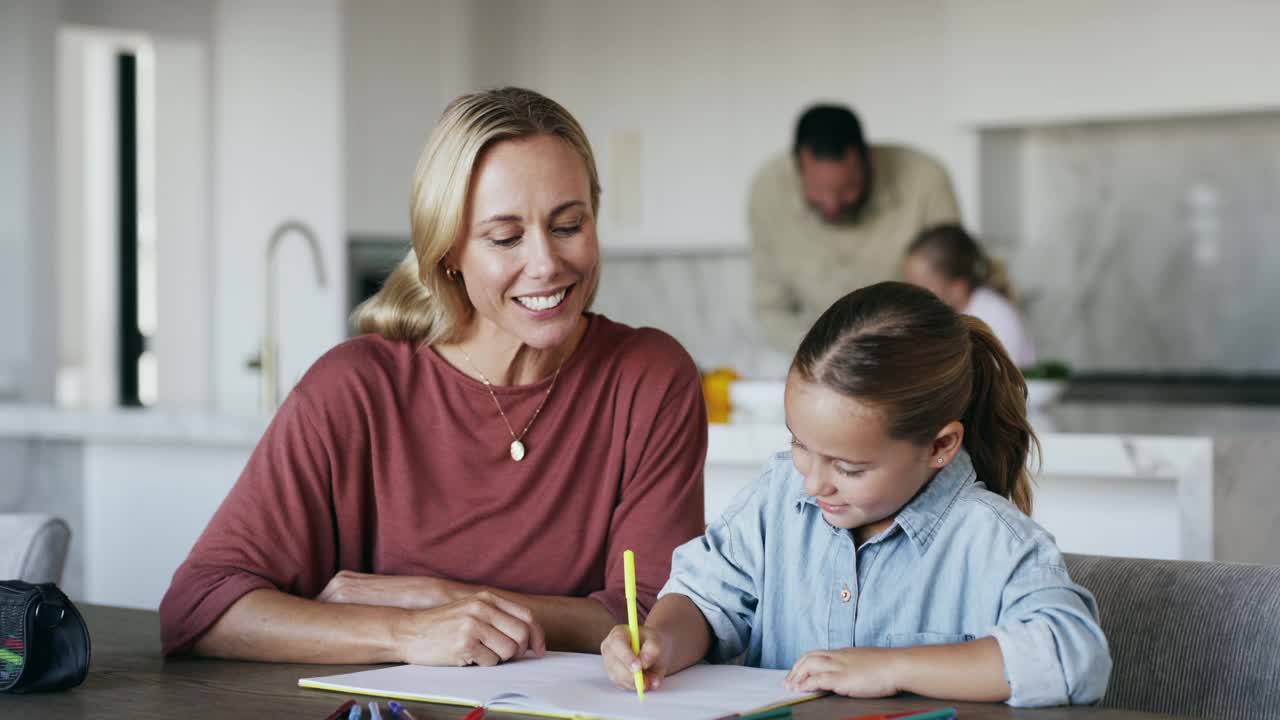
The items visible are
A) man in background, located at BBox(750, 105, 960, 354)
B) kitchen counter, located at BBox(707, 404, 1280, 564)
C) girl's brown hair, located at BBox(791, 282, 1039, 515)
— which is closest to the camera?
girl's brown hair, located at BBox(791, 282, 1039, 515)

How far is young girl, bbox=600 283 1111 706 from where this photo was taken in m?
1.27

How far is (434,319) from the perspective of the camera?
184 cm

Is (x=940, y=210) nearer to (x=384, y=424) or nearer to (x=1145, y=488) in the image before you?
(x=1145, y=488)

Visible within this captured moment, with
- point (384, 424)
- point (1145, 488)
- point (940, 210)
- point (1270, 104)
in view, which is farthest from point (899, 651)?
point (1270, 104)

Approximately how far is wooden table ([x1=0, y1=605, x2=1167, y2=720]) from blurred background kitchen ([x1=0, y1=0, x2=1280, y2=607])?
371 cm

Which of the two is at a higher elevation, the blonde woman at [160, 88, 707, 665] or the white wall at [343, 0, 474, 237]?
the white wall at [343, 0, 474, 237]

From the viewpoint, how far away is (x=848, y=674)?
127 cm

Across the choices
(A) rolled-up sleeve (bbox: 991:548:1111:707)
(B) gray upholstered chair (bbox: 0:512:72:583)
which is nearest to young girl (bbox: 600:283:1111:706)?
(A) rolled-up sleeve (bbox: 991:548:1111:707)

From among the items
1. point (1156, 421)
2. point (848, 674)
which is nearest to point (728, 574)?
point (848, 674)

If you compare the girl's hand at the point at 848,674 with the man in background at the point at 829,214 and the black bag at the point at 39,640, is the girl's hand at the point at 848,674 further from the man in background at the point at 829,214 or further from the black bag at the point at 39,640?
the man in background at the point at 829,214

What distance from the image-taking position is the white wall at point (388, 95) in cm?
559

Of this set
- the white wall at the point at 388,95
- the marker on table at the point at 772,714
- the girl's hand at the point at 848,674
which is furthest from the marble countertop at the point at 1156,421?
the white wall at the point at 388,95

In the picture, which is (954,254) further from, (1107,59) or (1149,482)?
(1107,59)

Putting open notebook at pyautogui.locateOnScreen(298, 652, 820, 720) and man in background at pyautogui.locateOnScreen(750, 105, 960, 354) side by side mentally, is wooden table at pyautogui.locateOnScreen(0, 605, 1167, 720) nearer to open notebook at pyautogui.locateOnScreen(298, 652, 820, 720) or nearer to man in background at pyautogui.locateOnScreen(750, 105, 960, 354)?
open notebook at pyautogui.locateOnScreen(298, 652, 820, 720)
